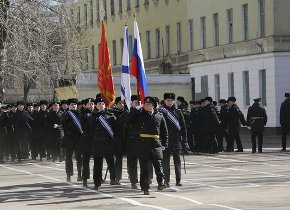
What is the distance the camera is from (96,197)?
19625 mm

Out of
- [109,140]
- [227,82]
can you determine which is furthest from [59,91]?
[109,140]

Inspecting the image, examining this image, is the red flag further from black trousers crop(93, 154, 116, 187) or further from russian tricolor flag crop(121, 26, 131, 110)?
black trousers crop(93, 154, 116, 187)

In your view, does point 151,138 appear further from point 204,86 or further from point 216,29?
point 204,86

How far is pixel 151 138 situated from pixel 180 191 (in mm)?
1219

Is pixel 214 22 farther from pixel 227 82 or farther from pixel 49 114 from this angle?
pixel 49 114

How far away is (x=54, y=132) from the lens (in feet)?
111

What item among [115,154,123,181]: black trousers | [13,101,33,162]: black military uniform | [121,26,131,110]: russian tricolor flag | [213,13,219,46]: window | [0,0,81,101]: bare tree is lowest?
[115,154,123,181]: black trousers

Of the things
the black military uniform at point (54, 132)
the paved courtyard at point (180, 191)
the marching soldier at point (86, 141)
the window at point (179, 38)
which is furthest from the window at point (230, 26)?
the marching soldier at point (86, 141)

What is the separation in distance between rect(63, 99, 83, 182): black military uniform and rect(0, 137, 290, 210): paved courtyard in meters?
0.44

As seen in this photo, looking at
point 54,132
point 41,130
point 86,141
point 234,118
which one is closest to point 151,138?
point 86,141

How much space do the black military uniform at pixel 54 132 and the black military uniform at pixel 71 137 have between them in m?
8.90

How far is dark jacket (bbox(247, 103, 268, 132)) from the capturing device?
113 feet

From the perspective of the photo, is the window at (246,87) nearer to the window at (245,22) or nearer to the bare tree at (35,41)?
the window at (245,22)

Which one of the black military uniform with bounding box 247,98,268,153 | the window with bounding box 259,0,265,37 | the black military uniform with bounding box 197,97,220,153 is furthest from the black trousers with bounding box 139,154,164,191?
the window with bounding box 259,0,265,37
